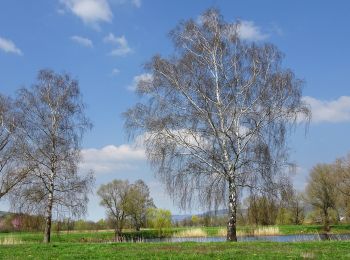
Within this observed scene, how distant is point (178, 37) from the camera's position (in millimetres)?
28984

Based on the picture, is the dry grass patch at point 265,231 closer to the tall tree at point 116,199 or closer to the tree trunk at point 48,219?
the tree trunk at point 48,219

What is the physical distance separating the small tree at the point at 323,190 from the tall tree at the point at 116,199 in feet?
101

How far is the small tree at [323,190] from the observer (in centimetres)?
6937

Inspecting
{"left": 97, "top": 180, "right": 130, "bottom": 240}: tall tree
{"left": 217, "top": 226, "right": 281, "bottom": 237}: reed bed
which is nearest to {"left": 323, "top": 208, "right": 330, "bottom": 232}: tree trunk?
{"left": 217, "top": 226, "right": 281, "bottom": 237}: reed bed

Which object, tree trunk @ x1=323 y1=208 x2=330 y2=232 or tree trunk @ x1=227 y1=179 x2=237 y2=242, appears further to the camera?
tree trunk @ x1=323 y1=208 x2=330 y2=232

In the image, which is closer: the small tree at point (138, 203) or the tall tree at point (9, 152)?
the tall tree at point (9, 152)

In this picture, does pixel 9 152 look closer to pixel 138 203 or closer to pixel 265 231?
pixel 265 231

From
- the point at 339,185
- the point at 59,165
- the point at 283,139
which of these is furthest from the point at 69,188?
the point at 339,185

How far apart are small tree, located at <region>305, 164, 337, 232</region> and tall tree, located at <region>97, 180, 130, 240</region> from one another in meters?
30.9

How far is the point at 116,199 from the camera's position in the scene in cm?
8156

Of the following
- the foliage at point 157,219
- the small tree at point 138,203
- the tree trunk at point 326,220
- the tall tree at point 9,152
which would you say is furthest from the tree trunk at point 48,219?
the foliage at point 157,219

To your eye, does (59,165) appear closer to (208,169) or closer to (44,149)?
(44,149)

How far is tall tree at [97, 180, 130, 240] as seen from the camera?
79.6 metres

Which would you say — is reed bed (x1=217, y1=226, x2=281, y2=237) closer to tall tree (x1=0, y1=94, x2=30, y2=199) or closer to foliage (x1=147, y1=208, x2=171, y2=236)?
tall tree (x1=0, y1=94, x2=30, y2=199)
